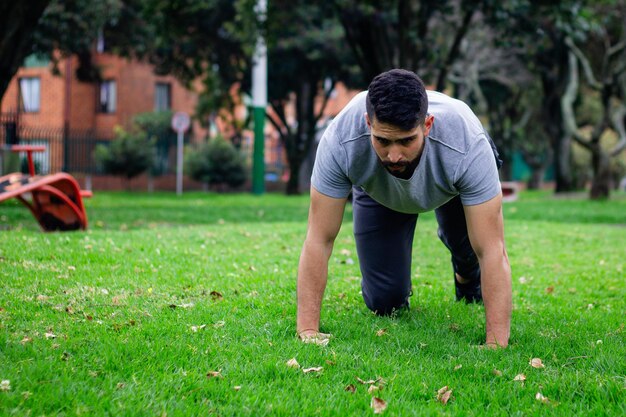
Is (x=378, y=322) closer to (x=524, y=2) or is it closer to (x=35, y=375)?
(x=35, y=375)

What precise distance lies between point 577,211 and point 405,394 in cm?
1473

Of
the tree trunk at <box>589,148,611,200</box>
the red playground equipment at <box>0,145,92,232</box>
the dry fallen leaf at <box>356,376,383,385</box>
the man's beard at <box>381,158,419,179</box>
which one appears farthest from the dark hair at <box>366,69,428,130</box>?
the tree trunk at <box>589,148,611,200</box>

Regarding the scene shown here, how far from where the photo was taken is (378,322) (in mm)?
5277

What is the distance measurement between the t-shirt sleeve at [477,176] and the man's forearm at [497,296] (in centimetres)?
36

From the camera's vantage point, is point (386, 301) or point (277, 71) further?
point (277, 71)

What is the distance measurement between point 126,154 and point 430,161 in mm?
24416

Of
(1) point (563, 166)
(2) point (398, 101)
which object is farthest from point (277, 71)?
(2) point (398, 101)

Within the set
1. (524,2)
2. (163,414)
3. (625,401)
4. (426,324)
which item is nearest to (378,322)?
(426,324)

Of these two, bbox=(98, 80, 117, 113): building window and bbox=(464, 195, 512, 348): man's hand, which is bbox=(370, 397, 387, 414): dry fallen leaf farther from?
bbox=(98, 80, 117, 113): building window

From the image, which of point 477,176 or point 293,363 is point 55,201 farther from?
point 477,176

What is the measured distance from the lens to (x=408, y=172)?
14.2ft

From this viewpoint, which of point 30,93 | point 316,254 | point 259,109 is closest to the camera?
point 316,254

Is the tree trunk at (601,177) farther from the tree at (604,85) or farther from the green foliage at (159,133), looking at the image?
the green foliage at (159,133)

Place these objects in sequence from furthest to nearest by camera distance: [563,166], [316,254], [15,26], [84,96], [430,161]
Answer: [84,96], [563,166], [15,26], [316,254], [430,161]
